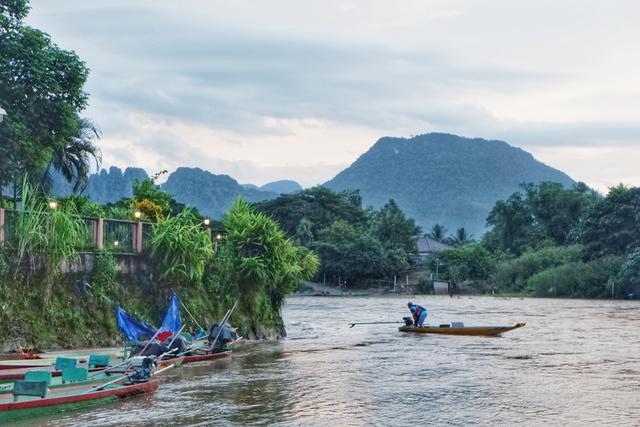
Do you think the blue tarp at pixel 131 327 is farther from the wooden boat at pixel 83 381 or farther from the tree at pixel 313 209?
the tree at pixel 313 209

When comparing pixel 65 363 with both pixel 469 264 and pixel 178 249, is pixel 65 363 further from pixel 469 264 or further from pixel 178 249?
pixel 469 264

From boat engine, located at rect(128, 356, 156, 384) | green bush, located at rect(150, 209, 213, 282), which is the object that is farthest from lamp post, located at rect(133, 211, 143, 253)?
boat engine, located at rect(128, 356, 156, 384)

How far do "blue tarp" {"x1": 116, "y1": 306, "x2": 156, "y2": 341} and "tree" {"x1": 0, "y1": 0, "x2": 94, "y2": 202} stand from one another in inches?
332

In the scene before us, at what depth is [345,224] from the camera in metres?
86.7

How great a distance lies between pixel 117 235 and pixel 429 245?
272 ft

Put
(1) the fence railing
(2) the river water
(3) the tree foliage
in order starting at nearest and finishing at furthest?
1. (2) the river water
2. (1) the fence railing
3. (3) the tree foliage

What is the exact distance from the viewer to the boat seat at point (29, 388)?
12406 mm

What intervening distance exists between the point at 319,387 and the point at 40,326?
8179mm

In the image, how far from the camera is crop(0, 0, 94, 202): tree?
79.8 feet

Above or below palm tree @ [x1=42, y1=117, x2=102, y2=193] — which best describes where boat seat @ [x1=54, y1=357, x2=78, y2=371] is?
below

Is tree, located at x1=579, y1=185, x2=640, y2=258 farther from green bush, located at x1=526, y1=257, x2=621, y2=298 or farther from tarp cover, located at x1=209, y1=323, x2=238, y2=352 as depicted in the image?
tarp cover, located at x1=209, y1=323, x2=238, y2=352

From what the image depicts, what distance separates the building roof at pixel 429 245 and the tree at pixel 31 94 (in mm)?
76685

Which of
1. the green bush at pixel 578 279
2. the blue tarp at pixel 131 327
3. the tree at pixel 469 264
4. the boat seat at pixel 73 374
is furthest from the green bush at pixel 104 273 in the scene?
the tree at pixel 469 264

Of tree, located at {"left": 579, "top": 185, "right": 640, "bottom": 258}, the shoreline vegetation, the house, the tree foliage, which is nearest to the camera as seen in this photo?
the shoreline vegetation
